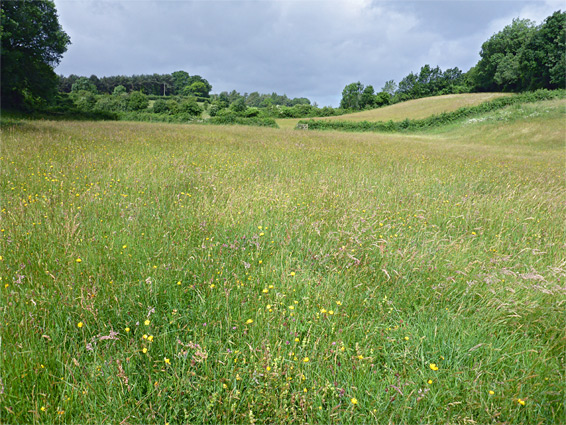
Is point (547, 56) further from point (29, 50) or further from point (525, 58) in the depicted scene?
point (29, 50)

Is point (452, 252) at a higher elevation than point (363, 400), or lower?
higher

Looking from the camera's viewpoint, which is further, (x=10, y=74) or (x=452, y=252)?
(x=10, y=74)

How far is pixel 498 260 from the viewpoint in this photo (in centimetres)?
287

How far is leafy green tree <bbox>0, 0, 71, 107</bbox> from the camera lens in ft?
69.8

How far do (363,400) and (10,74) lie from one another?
33153 mm

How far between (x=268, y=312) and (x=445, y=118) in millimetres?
42570

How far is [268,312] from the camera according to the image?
6.57ft

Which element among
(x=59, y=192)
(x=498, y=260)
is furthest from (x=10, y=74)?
(x=498, y=260)

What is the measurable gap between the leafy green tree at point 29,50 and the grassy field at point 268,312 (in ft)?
87.7

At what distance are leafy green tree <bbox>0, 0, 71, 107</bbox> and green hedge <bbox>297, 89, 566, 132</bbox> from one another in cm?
3083

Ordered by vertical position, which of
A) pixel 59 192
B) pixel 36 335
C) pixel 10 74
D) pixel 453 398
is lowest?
pixel 453 398

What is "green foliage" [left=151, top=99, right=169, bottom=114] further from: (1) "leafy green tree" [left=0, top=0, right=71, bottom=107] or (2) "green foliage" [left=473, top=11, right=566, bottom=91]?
(2) "green foliage" [left=473, top=11, right=566, bottom=91]

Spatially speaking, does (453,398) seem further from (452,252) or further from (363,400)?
(452,252)

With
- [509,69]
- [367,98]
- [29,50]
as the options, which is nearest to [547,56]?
[509,69]
